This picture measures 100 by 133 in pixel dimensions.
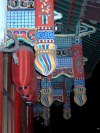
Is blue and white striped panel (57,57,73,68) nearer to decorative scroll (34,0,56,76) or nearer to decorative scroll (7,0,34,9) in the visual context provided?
decorative scroll (7,0,34,9)

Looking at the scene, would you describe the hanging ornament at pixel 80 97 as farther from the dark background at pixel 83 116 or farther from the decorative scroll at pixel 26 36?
the dark background at pixel 83 116

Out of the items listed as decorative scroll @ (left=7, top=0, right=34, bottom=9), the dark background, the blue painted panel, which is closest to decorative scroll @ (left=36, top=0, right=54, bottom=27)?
the blue painted panel

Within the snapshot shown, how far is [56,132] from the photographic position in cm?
1697

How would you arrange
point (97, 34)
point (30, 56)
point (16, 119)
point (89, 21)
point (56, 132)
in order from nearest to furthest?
point (30, 56), point (16, 119), point (89, 21), point (97, 34), point (56, 132)

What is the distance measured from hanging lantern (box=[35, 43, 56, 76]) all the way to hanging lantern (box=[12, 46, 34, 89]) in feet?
2.08

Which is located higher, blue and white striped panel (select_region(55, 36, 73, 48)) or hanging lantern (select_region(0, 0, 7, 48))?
hanging lantern (select_region(0, 0, 7, 48))

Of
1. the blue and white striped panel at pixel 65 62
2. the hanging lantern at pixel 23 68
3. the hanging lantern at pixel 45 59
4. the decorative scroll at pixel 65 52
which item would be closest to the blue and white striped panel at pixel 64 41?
the decorative scroll at pixel 65 52

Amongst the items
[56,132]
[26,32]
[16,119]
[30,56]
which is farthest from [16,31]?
[56,132]

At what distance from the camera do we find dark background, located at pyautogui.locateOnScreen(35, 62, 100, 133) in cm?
1560

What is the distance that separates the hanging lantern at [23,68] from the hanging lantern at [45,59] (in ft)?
2.08

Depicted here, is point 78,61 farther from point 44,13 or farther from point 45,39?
point 45,39

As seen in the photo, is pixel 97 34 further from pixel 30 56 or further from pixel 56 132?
pixel 56 132

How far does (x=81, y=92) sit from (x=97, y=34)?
5.19 ft

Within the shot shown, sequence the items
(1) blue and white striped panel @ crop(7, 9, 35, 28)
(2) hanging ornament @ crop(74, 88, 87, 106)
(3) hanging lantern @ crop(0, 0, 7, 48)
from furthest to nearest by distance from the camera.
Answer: (2) hanging ornament @ crop(74, 88, 87, 106) < (1) blue and white striped panel @ crop(7, 9, 35, 28) < (3) hanging lantern @ crop(0, 0, 7, 48)
